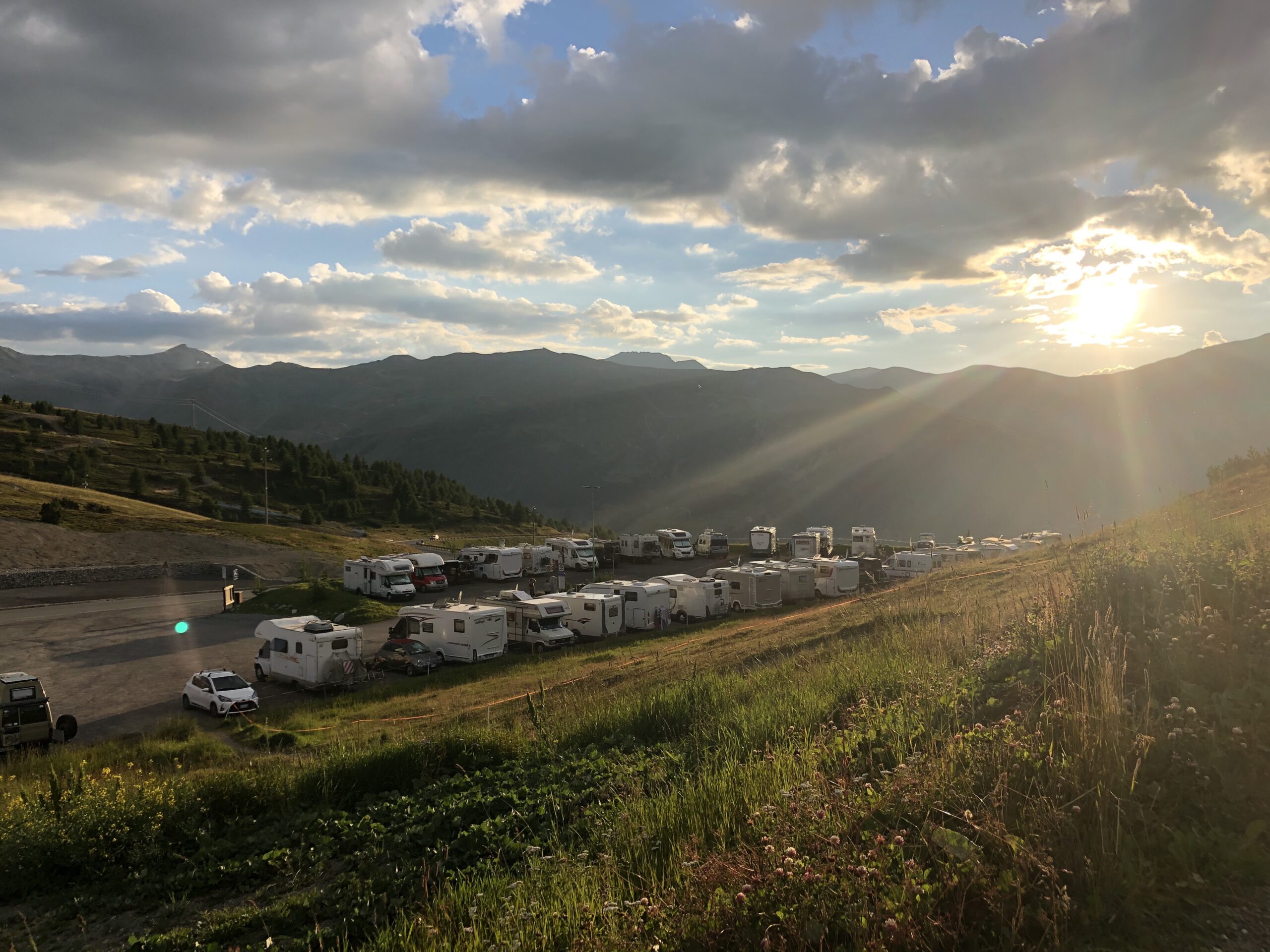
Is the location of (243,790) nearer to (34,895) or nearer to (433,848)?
(34,895)

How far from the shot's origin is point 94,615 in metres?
32.1

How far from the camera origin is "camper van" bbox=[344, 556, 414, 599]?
37969mm

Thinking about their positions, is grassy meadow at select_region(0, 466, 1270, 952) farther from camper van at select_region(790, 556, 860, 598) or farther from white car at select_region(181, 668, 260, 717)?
camper van at select_region(790, 556, 860, 598)

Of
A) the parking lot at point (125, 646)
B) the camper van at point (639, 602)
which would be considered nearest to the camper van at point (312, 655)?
the parking lot at point (125, 646)

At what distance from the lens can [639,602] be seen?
101ft

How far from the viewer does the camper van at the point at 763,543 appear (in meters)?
53.9

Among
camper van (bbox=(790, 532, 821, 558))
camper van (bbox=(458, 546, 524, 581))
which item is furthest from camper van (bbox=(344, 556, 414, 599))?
camper van (bbox=(790, 532, 821, 558))

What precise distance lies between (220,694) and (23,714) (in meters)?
3.89

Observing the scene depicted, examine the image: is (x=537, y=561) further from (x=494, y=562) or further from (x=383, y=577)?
(x=383, y=577)

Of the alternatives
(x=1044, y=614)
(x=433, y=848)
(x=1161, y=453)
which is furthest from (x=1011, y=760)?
(x=1161, y=453)

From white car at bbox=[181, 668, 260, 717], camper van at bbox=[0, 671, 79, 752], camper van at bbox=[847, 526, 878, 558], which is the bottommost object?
camper van at bbox=[847, 526, 878, 558]

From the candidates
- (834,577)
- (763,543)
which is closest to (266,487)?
(763,543)

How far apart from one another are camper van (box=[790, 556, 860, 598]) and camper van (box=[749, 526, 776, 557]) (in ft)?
47.2

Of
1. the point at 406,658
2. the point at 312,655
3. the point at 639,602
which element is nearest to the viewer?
the point at 312,655
